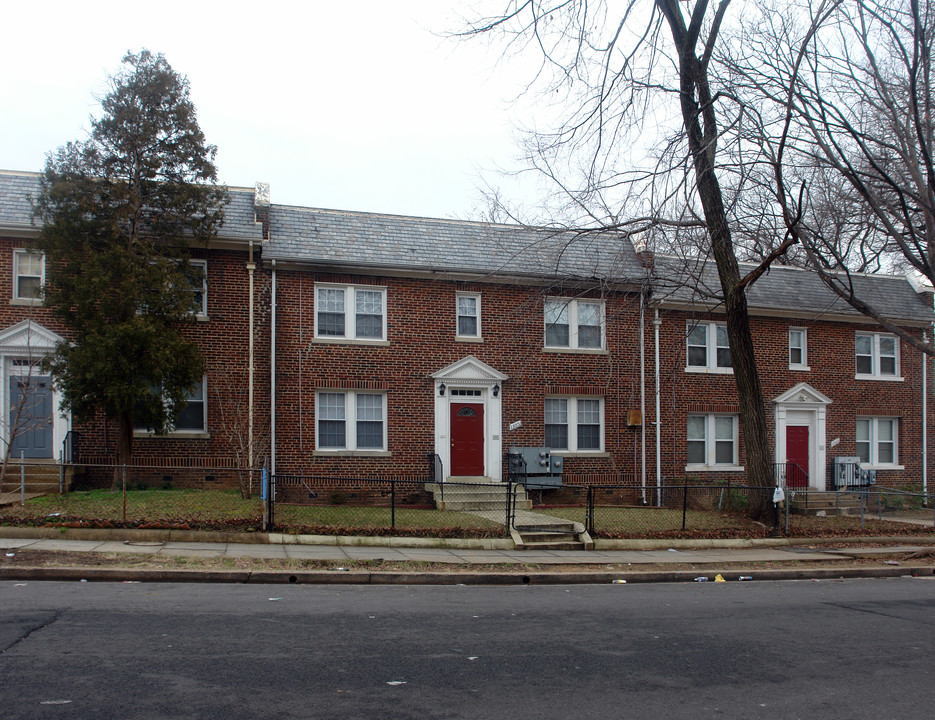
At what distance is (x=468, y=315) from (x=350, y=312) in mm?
3151

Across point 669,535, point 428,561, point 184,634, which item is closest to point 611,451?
point 669,535

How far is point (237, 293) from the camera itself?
19.1m

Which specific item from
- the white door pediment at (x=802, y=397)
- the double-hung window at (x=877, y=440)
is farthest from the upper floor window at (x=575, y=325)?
the double-hung window at (x=877, y=440)

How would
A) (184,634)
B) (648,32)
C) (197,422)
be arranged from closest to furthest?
(184,634) → (648,32) → (197,422)

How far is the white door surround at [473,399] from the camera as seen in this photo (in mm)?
20344

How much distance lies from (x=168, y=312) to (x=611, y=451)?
12.0 metres

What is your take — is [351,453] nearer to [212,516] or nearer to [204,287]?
[204,287]

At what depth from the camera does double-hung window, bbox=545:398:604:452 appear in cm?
2152

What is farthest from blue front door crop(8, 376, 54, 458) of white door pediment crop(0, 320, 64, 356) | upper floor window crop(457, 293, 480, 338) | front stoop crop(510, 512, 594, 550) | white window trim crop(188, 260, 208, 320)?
front stoop crop(510, 512, 594, 550)

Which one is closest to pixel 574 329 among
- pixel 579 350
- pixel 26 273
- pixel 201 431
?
pixel 579 350

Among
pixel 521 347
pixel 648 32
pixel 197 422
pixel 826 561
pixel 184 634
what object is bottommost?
pixel 826 561

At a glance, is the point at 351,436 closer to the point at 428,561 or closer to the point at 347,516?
the point at 347,516

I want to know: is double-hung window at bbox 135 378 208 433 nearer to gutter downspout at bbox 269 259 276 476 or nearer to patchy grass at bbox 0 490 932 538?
gutter downspout at bbox 269 259 276 476

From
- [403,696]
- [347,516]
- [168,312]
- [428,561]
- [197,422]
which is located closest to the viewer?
[403,696]
